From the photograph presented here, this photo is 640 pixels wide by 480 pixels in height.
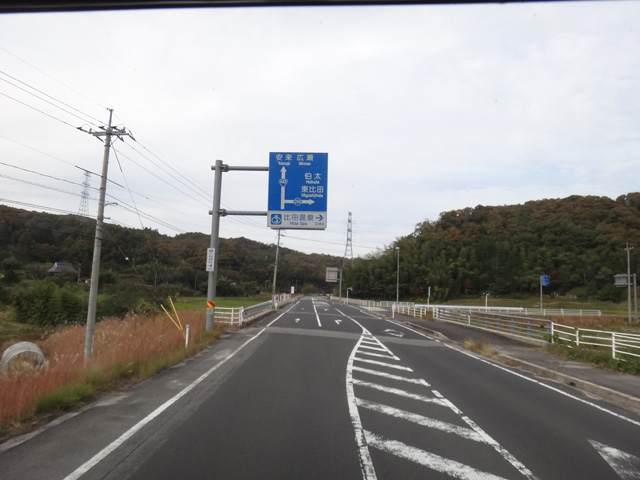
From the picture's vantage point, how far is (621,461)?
586 cm

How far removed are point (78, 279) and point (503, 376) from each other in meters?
47.1

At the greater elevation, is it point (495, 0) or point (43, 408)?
point (495, 0)

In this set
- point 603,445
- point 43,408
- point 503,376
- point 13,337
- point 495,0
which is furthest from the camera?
point 13,337

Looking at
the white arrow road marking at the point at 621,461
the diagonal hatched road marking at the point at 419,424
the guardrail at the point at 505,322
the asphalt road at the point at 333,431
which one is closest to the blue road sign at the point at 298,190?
the asphalt road at the point at 333,431

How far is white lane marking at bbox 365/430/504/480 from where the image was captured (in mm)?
5180

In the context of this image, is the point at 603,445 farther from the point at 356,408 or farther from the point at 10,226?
the point at 10,226

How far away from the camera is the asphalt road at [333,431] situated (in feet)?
17.3

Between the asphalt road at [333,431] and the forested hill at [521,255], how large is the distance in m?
78.2

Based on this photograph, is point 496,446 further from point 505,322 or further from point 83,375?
point 505,322

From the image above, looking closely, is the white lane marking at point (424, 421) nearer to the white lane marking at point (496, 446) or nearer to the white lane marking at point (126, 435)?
the white lane marking at point (496, 446)

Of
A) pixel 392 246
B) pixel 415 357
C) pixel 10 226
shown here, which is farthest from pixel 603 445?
pixel 392 246

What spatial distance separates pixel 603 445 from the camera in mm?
6516

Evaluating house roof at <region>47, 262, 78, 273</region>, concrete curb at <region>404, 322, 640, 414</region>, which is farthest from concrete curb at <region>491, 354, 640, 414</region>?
house roof at <region>47, 262, 78, 273</region>

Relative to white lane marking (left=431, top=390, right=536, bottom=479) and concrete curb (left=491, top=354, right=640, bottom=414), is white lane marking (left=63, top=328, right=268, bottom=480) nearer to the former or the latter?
white lane marking (left=431, top=390, right=536, bottom=479)
